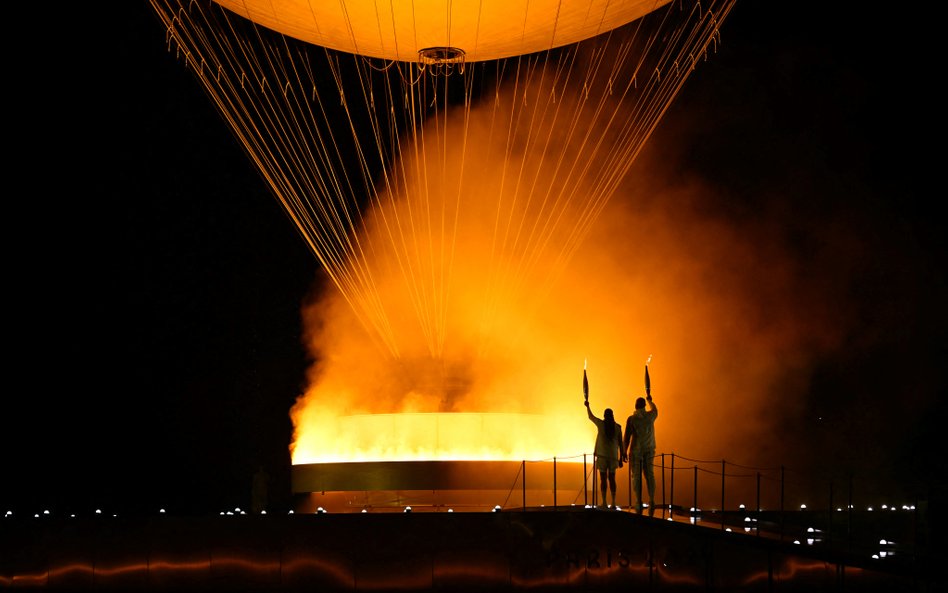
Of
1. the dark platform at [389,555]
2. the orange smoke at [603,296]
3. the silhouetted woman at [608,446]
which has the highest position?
the orange smoke at [603,296]

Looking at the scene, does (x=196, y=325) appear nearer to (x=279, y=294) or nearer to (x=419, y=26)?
(x=279, y=294)

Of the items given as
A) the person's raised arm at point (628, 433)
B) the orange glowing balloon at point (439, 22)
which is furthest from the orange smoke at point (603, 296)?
the person's raised arm at point (628, 433)

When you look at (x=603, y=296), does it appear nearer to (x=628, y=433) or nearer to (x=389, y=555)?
(x=628, y=433)

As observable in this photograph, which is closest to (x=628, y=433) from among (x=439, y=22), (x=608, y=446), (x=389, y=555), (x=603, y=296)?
(x=608, y=446)

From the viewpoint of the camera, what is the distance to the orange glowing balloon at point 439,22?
629 inches

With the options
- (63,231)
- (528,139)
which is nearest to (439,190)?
(528,139)

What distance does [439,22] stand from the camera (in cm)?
1638

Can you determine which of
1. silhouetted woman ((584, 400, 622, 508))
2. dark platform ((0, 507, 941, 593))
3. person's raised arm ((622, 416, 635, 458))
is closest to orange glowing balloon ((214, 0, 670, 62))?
silhouetted woman ((584, 400, 622, 508))

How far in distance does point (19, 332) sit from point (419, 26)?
44.6 ft

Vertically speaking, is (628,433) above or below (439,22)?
below

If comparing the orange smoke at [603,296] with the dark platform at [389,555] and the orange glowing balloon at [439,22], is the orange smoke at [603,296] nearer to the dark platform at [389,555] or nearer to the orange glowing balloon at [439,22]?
the orange glowing balloon at [439,22]

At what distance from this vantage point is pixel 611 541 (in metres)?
15.3

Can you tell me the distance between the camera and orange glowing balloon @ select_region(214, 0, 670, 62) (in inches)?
629

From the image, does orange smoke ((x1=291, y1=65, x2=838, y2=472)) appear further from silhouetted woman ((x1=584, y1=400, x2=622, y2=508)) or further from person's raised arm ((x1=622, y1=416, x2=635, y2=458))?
person's raised arm ((x1=622, y1=416, x2=635, y2=458))
